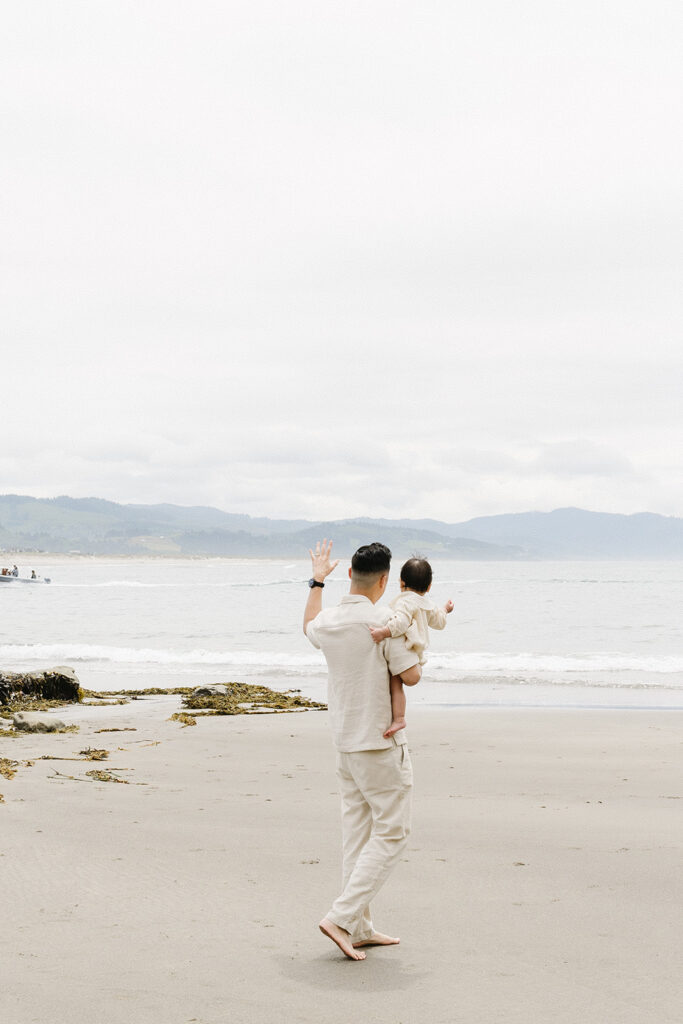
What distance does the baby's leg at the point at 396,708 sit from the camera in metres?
4.08

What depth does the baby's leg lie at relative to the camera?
408 cm

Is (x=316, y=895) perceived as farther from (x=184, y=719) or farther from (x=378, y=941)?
(x=184, y=719)

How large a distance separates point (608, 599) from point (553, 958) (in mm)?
51758

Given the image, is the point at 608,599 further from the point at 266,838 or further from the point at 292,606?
the point at 266,838

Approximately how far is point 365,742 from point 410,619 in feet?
2.00

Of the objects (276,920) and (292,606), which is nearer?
(276,920)

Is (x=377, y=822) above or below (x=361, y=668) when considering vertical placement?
below

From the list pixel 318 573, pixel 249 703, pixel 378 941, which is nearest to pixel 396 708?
pixel 318 573

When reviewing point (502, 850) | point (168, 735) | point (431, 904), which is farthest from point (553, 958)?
point (168, 735)

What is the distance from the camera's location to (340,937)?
4148 mm

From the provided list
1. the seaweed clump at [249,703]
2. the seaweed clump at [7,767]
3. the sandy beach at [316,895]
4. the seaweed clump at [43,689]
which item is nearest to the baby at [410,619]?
the sandy beach at [316,895]

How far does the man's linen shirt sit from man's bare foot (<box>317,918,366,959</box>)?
83 cm

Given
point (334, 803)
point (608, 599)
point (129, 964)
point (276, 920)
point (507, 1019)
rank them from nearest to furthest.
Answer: point (507, 1019) → point (129, 964) → point (276, 920) → point (334, 803) → point (608, 599)

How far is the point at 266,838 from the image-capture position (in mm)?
6355
